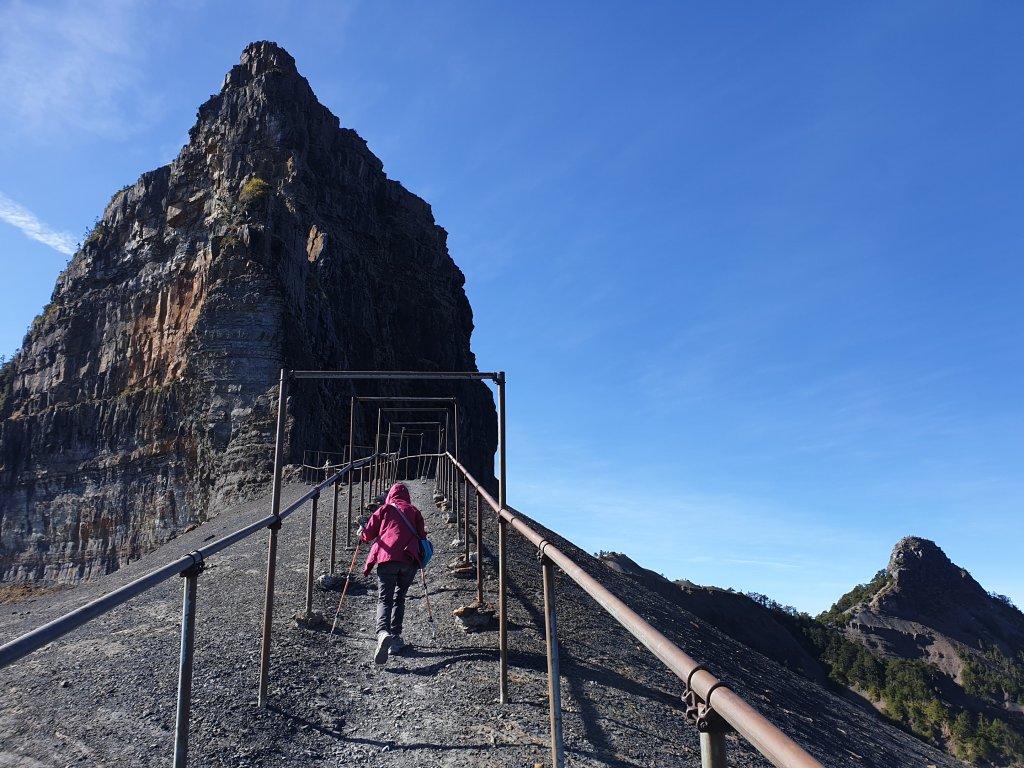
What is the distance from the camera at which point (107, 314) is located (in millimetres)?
46062

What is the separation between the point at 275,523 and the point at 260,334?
97.0 ft

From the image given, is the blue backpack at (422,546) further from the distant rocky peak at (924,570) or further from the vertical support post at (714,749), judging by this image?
the distant rocky peak at (924,570)

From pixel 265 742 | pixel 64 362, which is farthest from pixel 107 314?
pixel 265 742

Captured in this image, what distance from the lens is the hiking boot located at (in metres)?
6.55

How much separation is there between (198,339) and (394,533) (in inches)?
1183

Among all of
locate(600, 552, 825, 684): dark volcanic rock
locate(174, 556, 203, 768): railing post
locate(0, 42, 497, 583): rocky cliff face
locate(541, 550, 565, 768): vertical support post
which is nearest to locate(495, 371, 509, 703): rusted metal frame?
locate(541, 550, 565, 768): vertical support post

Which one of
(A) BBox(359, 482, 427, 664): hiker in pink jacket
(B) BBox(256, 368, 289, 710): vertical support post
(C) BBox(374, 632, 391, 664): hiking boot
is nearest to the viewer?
(B) BBox(256, 368, 289, 710): vertical support post

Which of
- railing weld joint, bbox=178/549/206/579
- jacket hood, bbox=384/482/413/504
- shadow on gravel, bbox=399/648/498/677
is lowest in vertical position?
shadow on gravel, bbox=399/648/498/677

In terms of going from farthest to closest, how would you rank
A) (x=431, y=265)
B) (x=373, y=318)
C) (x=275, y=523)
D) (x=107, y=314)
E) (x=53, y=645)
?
(x=431, y=265), (x=373, y=318), (x=107, y=314), (x=53, y=645), (x=275, y=523)

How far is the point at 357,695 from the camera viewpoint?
5883mm

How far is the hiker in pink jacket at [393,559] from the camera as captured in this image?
6848 mm

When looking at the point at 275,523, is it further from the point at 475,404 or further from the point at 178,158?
the point at 475,404

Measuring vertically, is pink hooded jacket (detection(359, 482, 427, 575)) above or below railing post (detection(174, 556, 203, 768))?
above

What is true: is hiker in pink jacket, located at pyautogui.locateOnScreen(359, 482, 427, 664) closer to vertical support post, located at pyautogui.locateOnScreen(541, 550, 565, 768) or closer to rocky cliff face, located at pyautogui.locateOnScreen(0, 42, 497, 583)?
vertical support post, located at pyautogui.locateOnScreen(541, 550, 565, 768)
